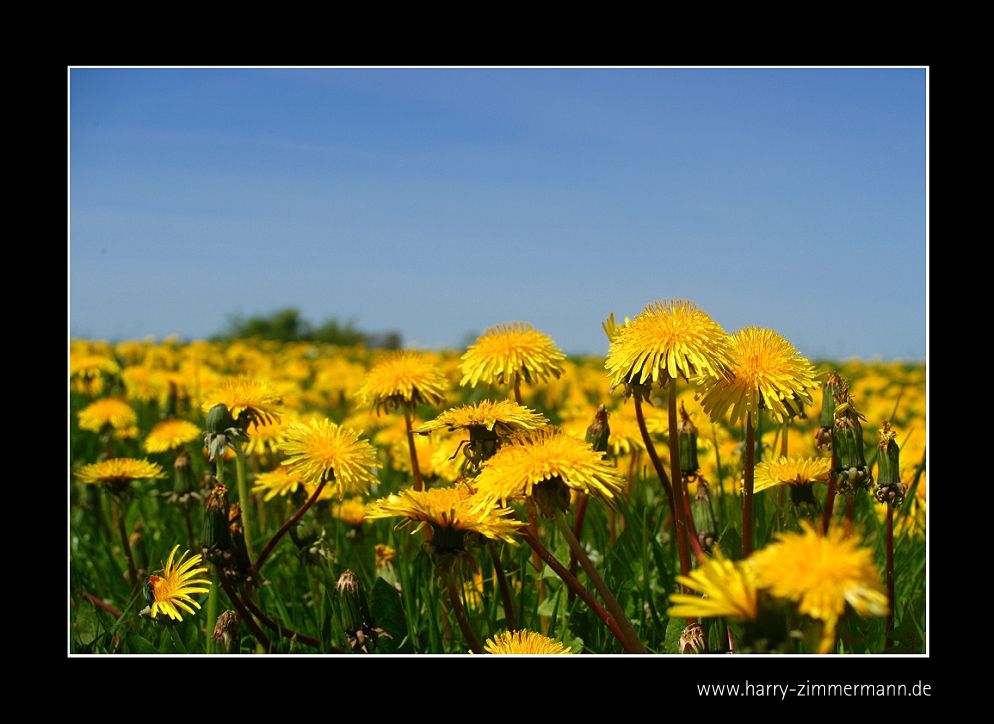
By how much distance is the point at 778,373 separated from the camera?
131 cm

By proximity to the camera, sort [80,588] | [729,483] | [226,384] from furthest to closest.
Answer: [729,483] < [80,588] < [226,384]

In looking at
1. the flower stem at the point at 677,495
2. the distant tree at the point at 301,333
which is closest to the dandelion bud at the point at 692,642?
the flower stem at the point at 677,495

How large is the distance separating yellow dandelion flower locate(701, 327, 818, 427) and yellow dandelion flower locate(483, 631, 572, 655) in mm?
485

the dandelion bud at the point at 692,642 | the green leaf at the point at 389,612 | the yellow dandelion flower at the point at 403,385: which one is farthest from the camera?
the yellow dandelion flower at the point at 403,385

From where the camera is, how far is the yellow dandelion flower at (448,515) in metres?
1.12

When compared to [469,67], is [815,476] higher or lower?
lower

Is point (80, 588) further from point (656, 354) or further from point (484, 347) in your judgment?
point (656, 354)

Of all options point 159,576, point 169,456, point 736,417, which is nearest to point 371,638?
point 159,576

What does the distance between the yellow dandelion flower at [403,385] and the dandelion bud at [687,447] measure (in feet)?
1.82

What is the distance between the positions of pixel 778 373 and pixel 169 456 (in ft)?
8.49

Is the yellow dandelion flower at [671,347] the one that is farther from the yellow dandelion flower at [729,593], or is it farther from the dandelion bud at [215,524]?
the dandelion bud at [215,524]

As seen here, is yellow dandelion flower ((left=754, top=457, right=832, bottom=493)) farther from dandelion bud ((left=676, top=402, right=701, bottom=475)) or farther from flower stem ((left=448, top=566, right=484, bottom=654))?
flower stem ((left=448, top=566, right=484, bottom=654))

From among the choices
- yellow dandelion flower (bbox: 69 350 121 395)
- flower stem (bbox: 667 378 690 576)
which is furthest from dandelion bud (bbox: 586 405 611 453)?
yellow dandelion flower (bbox: 69 350 121 395)

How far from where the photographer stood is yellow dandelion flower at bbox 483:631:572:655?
4.11 feet
